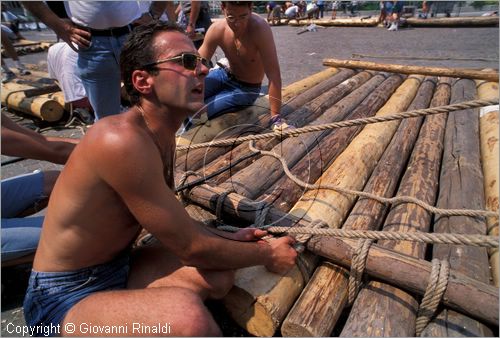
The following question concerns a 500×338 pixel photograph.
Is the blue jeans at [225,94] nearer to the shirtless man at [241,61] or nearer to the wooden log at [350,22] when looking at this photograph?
the shirtless man at [241,61]

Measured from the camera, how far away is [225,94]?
4496 millimetres

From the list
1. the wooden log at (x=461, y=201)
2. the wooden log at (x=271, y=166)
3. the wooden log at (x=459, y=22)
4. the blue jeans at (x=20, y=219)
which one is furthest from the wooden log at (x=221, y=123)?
the wooden log at (x=459, y=22)

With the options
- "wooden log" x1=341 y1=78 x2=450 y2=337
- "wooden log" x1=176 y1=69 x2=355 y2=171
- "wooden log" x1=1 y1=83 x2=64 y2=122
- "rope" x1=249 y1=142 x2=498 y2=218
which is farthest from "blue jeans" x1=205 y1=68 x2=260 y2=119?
"wooden log" x1=1 y1=83 x2=64 y2=122

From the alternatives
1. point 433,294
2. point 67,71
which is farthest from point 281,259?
point 67,71

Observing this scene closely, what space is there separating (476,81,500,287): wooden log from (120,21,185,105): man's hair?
7.48 ft

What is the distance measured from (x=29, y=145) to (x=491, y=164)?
385cm

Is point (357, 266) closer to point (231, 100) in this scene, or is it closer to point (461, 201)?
point (461, 201)

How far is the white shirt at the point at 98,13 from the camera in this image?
3.34 meters

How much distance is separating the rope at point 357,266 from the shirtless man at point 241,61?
6.76 feet

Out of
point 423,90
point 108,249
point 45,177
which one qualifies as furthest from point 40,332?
point 423,90

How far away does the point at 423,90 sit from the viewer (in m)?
5.45

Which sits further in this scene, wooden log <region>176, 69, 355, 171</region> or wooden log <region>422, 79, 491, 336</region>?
wooden log <region>176, 69, 355, 171</region>

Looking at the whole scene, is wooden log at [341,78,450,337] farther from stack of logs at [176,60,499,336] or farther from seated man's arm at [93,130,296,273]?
seated man's arm at [93,130,296,273]

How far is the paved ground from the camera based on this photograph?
819 centimetres
